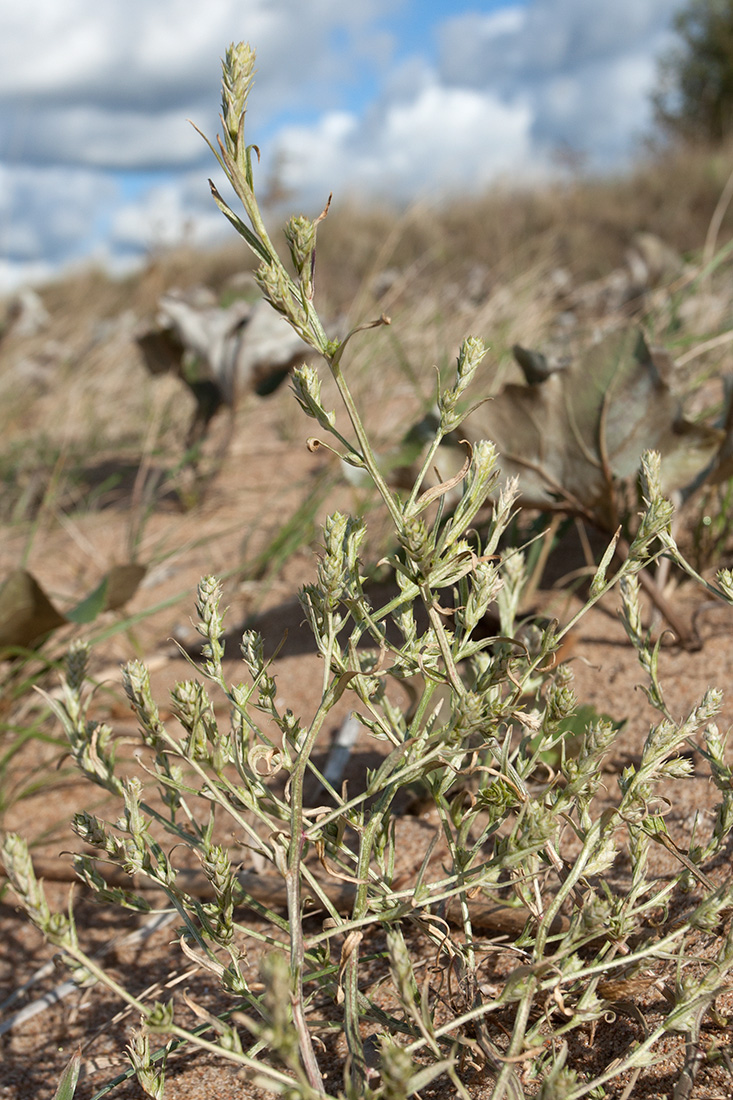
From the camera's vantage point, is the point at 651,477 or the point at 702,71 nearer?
the point at 651,477

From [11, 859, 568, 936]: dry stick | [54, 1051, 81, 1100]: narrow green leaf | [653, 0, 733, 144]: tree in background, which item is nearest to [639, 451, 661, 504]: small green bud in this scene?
[11, 859, 568, 936]: dry stick

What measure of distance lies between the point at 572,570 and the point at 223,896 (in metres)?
1.09

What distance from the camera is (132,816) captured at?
27.5 inches

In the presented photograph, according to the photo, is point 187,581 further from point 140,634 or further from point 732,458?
point 732,458

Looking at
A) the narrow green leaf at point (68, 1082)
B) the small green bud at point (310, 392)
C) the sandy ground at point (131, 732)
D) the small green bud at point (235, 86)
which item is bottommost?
the sandy ground at point (131, 732)

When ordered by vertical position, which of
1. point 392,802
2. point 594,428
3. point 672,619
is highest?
point 594,428

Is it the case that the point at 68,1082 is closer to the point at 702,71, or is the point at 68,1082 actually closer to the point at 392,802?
the point at 392,802

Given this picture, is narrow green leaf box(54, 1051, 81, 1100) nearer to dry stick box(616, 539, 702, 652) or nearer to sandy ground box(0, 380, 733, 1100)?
sandy ground box(0, 380, 733, 1100)

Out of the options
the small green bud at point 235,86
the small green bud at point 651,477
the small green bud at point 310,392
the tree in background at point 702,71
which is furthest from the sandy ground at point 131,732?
the tree in background at point 702,71

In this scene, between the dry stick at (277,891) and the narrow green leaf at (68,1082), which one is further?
the dry stick at (277,891)

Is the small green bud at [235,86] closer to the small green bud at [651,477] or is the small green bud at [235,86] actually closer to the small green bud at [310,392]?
the small green bud at [310,392]

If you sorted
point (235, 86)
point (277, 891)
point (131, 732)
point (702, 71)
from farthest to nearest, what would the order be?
point (702, 71) → point (131, 732) → point (277, 891) → point (235, 86)

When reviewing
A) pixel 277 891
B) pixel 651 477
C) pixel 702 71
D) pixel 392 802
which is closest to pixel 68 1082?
pixel 277 891

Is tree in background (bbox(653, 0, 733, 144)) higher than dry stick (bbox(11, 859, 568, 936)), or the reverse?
tree in background (bbox(653, 0, 733, 144))
